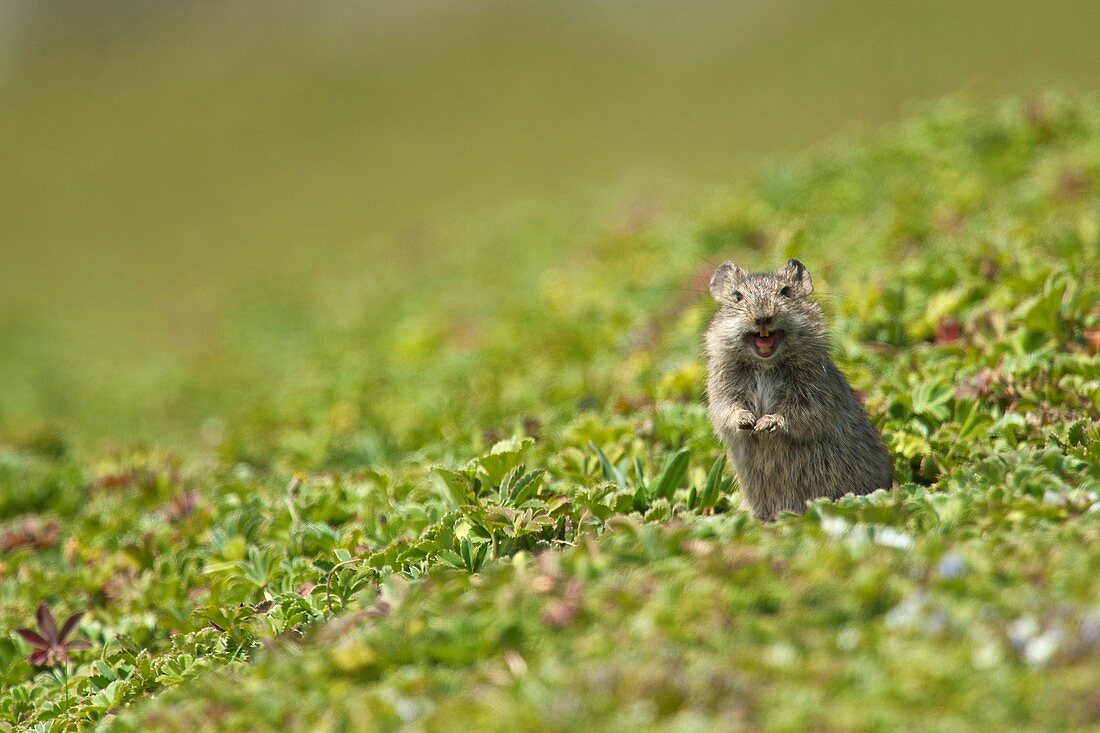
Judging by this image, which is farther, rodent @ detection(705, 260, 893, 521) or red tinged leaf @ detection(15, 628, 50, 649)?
red tinged leaf @ detection(15, 628, 50, 649)

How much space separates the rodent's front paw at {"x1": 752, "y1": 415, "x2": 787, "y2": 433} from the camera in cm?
613

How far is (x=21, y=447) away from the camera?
12180 millimetres

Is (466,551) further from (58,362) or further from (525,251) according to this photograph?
(58,362)

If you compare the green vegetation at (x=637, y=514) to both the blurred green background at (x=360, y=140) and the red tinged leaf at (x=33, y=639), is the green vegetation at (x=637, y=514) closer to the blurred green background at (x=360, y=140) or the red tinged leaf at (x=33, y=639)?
the red tinged leaf at (x=33, y=639)

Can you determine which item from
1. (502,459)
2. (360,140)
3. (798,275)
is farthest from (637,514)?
(360,140)

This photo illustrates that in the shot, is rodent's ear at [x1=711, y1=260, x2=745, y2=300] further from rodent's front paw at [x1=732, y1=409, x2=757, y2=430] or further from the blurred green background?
the blurred green background

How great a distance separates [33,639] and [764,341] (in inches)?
185

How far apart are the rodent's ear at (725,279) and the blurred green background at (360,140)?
921 cm

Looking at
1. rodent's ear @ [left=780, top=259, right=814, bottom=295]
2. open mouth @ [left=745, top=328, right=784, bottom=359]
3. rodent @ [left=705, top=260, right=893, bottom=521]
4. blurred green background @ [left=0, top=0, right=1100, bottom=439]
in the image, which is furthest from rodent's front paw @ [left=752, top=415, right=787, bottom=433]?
blurred green background @ [left=0, top=0, right=1100, bottom=439]

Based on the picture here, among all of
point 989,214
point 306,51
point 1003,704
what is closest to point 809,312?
point 1003,704

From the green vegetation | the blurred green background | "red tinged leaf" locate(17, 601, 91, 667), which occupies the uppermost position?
Result: the blurred green background

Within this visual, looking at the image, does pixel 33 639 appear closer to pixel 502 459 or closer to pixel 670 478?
pixel 502 459

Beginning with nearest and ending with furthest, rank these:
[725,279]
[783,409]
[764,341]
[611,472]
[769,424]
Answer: [769,424] < [783,409] < [764,341] < [725,279] < [611,472]

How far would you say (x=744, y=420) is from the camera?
6.19 meters
